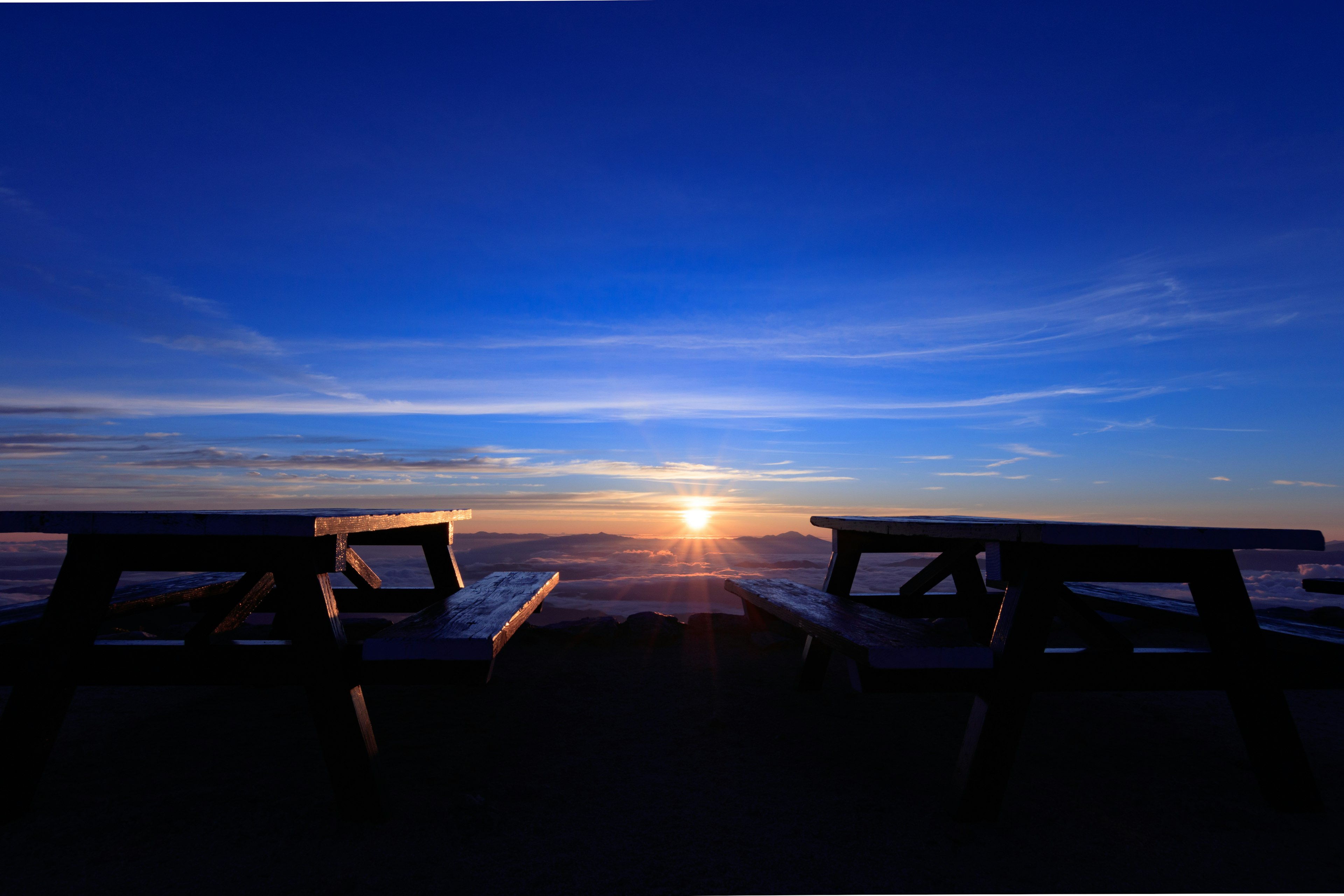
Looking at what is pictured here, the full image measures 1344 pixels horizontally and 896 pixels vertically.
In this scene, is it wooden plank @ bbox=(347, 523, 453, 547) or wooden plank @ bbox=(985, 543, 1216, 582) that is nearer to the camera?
wooden plank @ bbox=(985, 543, 1216, 582)

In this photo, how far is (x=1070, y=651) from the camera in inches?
128

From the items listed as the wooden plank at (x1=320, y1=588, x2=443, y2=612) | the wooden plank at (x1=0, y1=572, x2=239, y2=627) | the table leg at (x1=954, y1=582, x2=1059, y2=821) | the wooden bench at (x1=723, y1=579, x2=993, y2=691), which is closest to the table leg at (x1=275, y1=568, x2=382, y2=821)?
the wooden plank at (x1=0, y1=572, x2=239, y2=627)

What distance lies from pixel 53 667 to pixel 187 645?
491 millimetres

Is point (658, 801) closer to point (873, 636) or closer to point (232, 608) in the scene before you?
point (873, 636)

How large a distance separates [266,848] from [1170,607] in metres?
4.92

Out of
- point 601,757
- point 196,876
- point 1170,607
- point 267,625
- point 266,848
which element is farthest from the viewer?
point 267,625

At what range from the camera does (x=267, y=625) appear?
276 inches

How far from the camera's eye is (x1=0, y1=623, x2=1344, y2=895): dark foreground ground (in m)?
2.54

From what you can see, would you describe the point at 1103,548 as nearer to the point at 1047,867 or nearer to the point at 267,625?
the point at 1047,867

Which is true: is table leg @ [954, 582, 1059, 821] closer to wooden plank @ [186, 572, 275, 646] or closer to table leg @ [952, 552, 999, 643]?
table leg @ [952, 552, 999, 643]

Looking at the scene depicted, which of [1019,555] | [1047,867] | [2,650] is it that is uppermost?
[1019,555]

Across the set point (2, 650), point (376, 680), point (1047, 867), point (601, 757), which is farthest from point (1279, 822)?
point (2, 650)

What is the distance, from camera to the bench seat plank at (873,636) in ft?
9.38

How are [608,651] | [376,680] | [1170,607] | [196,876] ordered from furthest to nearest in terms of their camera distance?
[608,651]
[1170,607]
[376,680]
[196,876]
